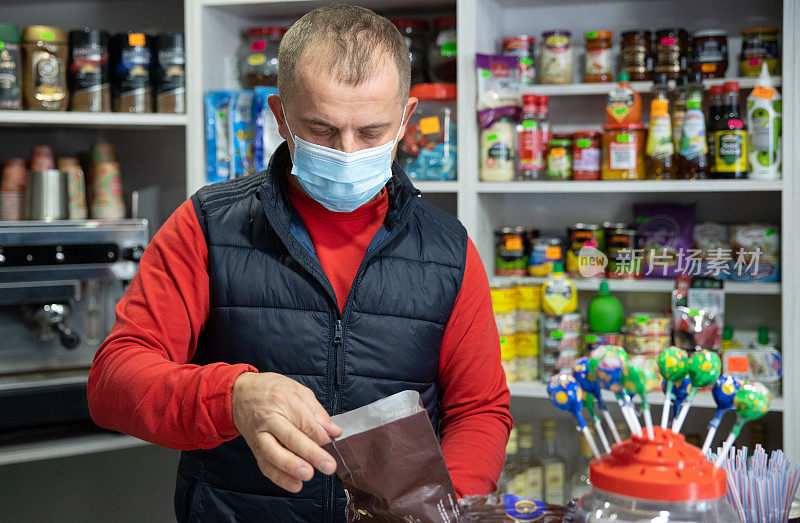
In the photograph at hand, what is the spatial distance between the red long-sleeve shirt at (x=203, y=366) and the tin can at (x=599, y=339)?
931 millimetres

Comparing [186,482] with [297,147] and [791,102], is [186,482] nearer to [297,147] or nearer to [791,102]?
[297,147]

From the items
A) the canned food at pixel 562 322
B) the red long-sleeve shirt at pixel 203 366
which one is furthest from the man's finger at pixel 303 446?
the canned food at pixel 562 322

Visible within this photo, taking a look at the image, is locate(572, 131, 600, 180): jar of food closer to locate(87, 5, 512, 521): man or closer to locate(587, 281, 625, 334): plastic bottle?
locate(587, 281, 625, 334): plastic bottle

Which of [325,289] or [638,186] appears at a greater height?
[638,186]

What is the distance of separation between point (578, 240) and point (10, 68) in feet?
5.43

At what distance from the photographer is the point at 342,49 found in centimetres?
116

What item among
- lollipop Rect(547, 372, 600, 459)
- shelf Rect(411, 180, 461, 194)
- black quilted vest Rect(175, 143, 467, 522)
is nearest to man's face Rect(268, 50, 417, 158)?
black quilted vest Rect(175, 143, 467, 522)

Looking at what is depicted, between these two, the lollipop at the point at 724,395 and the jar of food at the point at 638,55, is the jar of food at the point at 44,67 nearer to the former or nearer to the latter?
the jar of food at the point at 638,55

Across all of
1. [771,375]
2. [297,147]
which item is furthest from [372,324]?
[771,375]

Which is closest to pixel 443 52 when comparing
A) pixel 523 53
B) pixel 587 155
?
pixel 523 53

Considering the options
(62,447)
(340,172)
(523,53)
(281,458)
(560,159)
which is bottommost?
(62,447)

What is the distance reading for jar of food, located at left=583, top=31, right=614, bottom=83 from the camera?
2301 mm

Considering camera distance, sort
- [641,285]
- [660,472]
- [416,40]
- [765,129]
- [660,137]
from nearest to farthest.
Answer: [660,472], [765,129], [660,137], [641,285], [416,40]

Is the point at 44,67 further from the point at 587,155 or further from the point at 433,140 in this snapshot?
the point at 587,155
